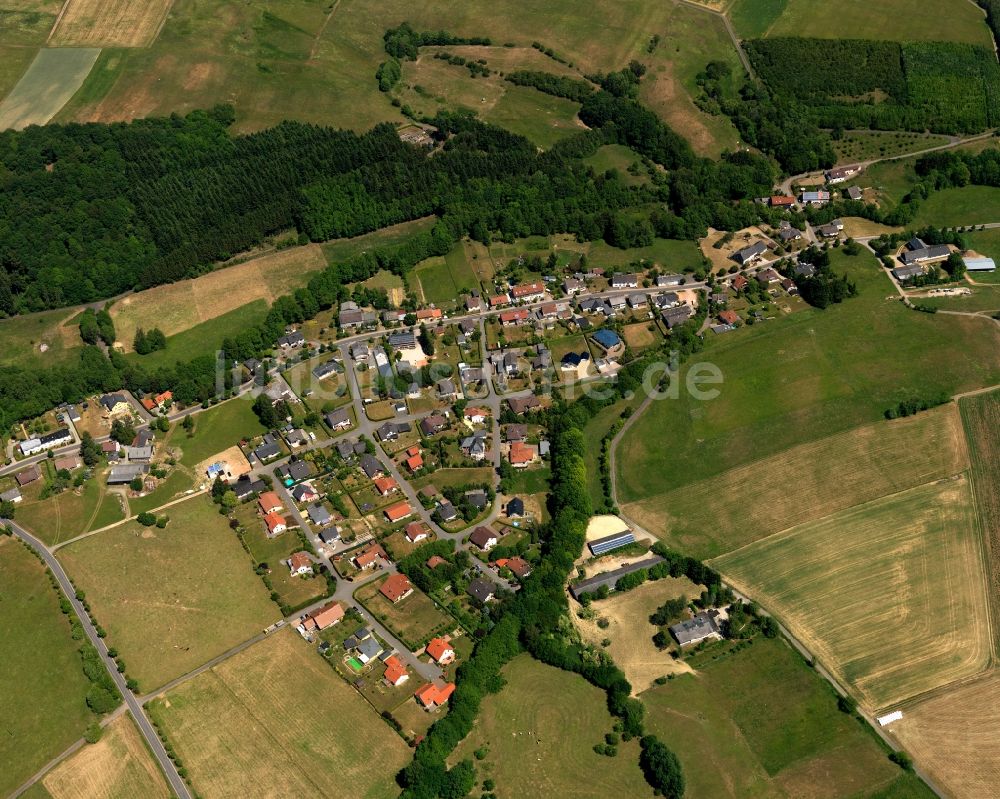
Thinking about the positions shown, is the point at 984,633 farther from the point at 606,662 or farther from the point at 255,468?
the point at 255,468

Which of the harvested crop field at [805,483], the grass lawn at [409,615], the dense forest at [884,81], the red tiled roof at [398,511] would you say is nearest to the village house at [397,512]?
the red tiled roof at [398,511]

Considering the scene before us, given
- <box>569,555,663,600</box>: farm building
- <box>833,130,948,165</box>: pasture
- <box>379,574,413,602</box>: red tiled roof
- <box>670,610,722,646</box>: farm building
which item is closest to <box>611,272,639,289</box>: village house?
<box>833,130,948,165</box>: pasture

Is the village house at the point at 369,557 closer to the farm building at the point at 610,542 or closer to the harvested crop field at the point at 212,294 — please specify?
the farm building at the point at 610,542

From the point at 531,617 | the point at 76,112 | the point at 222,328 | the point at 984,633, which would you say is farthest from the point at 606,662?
the point at 76,112

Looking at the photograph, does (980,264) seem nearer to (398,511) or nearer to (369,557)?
(398,511)

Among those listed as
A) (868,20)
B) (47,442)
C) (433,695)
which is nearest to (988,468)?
(433,695)

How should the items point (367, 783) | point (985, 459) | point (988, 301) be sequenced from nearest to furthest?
point (367, 783)
point (985, 459)
point (988, 301)
